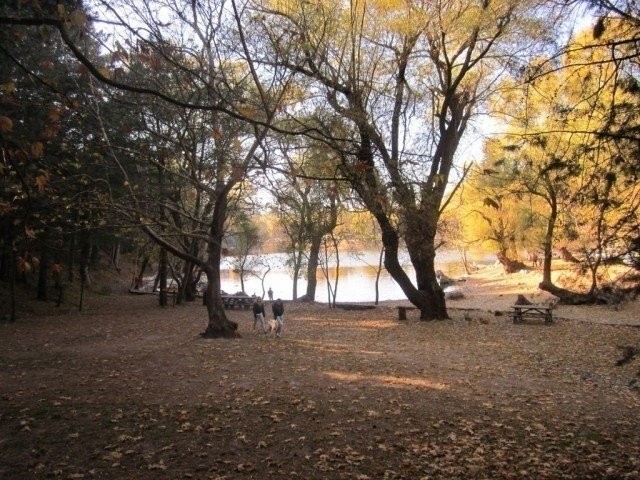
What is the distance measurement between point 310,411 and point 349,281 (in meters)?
45.2

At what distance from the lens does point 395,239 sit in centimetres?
1827

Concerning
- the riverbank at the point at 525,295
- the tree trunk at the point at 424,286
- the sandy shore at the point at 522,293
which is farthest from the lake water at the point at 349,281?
the tree trunk at the point at 424,286

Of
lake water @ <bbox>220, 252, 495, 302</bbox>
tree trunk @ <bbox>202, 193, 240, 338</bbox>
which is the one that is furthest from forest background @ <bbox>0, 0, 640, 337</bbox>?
lake water @ <bbox>220, 252, 495, 302</bbox>

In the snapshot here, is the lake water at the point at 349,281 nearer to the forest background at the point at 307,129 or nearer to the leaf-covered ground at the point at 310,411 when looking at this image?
the forest background at the point at 307,129

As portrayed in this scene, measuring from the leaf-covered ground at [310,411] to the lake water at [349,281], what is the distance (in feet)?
64.6

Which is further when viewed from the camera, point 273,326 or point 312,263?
point 312,263

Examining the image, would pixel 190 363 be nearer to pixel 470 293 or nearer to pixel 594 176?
pixel 594 176

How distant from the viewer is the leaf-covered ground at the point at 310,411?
518 centimetres

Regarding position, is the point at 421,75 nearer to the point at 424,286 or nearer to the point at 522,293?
the point at 424,286

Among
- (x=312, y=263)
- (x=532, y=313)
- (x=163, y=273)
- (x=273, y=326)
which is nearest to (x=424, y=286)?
(x=532, y=313)

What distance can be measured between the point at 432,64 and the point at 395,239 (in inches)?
264

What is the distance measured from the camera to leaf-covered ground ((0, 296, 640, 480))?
5184 millimetres

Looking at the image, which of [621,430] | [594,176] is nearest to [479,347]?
[621,430]

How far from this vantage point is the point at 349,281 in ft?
170
